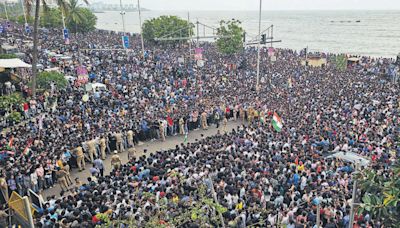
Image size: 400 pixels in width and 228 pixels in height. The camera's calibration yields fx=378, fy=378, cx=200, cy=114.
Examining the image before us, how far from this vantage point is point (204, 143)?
1678 centimetres

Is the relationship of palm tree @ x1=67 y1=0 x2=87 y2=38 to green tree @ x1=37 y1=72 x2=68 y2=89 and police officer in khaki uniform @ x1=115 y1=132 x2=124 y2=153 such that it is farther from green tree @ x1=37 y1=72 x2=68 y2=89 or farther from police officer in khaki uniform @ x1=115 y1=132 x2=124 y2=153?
police officer in khaki uniform @ x1=115 y1=132 x2=124 y2=153

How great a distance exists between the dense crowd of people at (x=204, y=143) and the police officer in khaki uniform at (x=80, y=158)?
0.14 ft

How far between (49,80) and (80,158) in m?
10.5

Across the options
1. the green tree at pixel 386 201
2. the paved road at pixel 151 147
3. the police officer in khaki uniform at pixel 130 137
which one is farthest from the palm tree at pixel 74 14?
the green tree at pixel 386 201

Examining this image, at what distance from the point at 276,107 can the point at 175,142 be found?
733cm

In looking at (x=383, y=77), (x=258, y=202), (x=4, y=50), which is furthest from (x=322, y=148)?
(x=4, y=50)

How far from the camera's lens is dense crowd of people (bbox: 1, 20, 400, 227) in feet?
36.2

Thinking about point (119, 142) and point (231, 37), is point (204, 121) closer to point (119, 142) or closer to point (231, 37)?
point (119, 142)

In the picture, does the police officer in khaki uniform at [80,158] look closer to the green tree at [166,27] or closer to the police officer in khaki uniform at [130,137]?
the police officer in khaki uniform at [130,137]

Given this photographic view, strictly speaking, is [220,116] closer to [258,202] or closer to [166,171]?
[166,171]

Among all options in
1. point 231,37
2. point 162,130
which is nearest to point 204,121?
point 162,130

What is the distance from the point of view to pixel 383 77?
3366 centimetres

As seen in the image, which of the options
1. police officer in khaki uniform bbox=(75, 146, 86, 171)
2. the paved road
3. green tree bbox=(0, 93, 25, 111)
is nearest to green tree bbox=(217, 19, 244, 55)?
the paved road

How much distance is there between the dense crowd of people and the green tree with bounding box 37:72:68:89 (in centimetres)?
56
